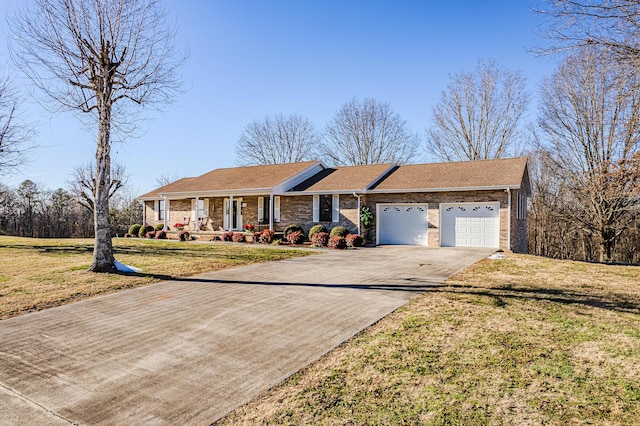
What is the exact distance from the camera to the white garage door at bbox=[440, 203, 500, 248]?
1667cm

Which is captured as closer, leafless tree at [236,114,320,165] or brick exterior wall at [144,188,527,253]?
brick exterior wall at [144,188,527,253]

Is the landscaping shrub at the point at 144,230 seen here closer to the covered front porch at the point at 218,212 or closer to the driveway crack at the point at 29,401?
the covered front porch at the point at 218,212

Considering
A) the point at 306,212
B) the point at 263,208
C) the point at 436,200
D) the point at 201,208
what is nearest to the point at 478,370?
the point at 436,200

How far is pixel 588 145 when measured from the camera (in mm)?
21281

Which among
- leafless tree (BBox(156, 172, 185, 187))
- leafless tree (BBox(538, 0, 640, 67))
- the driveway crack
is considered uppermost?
leafless tree (BBox(156, 172, 185, 187))

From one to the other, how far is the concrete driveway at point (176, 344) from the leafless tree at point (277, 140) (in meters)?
30.5

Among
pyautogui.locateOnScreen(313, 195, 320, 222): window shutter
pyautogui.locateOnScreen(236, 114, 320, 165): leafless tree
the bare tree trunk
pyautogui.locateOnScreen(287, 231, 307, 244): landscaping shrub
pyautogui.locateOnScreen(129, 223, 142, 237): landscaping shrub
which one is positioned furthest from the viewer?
pyautogui.locateOnScreen(236, 114, 320, 165): leafless tree

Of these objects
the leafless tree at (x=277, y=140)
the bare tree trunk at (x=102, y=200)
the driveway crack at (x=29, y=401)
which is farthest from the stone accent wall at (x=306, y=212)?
the leafless tree at (x=277, y=140)

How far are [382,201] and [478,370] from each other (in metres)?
15.6

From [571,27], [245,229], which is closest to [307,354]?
[571,27]

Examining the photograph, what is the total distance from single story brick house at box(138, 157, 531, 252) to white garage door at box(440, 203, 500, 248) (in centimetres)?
4

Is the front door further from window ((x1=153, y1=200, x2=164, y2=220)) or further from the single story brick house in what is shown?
window ((x1=153, y1=200, x2=164, y2=220))

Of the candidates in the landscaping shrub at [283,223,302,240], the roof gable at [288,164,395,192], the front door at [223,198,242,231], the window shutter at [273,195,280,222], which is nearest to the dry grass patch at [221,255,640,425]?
the roof gable at [288,164,395,192]

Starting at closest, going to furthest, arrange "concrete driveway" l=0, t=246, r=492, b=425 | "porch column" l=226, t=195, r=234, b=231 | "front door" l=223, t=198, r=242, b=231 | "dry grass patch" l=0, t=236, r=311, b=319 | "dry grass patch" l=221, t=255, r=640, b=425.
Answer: "dry grass patch" l=221, t=255, r=640, b=425 → "concrete driveway" l=0, t=246, r=492, b=425 → "dry grass patch" l=0, t=236, r=311, b=319 → "porch column" l=226, t=195, r=234, b=231 → "front door" l=223, t=198, r=242, b=231
